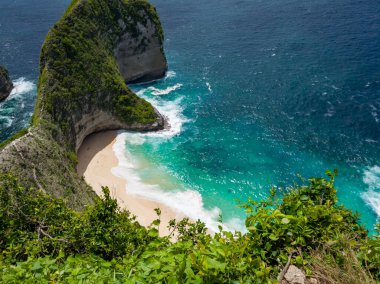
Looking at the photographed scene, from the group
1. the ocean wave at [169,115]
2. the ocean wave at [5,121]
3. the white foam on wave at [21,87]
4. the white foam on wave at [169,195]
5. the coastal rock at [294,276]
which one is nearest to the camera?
the coastal rock at [294,276]

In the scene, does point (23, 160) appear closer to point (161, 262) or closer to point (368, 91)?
point (161, 262)

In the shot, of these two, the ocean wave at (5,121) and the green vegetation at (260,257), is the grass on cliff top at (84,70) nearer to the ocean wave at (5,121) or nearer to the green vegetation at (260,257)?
the ocean wave at (5,121)

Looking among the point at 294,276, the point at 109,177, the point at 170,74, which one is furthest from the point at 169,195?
the point at 170,74

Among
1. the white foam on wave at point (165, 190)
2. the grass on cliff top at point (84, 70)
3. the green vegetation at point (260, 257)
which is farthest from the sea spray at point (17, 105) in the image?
the green vegetation at point (260, 257)

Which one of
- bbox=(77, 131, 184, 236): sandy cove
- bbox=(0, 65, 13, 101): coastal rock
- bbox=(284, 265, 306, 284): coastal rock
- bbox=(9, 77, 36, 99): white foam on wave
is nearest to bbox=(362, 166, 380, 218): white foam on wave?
bbox=(77, 131, 184, 236): sandy cove

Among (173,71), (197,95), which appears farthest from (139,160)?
(173,71)
